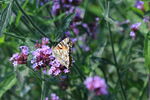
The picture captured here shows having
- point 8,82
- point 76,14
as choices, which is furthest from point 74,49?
point 8,82

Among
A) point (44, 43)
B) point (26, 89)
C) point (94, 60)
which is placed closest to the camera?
point (44, 43)

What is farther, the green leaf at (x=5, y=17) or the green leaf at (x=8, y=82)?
the green leaf at (x=8, y=82)

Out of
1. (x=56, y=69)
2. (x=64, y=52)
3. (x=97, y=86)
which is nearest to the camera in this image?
(x=64, y=52)

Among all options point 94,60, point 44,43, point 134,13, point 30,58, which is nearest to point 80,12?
point 134,13

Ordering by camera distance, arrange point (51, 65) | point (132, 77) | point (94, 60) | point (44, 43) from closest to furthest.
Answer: point (51, 65)
point (44, 43)
point (94, 60)
point (132, 77)

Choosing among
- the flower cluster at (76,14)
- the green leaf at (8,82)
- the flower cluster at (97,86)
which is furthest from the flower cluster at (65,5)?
the flower cluster at (97,86)

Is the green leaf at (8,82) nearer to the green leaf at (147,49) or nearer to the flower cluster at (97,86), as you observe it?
the flower cluster at (97,86)

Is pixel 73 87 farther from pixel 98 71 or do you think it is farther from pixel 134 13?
pixel 134 13

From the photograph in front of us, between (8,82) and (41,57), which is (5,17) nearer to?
(41,57)
